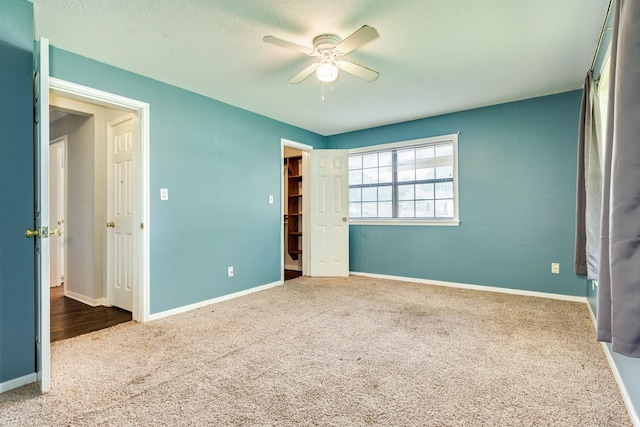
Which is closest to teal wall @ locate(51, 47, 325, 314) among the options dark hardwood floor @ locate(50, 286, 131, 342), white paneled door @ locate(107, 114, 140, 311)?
white paneled door @ locate(107, 114, 140, 311)

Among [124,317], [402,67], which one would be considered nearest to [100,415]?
[124,317]

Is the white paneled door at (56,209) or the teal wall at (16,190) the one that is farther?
Answer: the white paneled door at (56,209)

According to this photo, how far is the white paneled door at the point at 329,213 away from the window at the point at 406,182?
1.09 feet

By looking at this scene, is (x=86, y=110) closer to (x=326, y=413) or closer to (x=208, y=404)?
(x=208, y=404)

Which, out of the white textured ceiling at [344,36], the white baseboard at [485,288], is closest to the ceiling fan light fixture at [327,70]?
the white textured ceiling at [344,36]

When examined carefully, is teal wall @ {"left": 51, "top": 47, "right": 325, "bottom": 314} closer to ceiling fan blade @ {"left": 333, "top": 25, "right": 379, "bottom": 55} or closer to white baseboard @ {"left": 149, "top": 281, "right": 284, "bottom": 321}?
white baseboard @ {"left": 149, "top": 281, "right": 284, "bottom": 321}

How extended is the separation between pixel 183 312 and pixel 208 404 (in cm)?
186

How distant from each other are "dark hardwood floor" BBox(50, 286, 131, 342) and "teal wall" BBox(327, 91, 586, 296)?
3705mm

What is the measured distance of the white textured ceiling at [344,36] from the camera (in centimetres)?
214

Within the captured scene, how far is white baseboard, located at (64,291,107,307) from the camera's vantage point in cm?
381

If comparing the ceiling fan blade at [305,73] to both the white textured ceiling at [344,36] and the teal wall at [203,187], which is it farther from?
the teal wall at [203,187]

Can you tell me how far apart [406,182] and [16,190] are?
434 cm

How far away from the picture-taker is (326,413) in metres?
1.66

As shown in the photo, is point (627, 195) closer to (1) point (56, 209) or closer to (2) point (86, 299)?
(2) point (86, 299)
